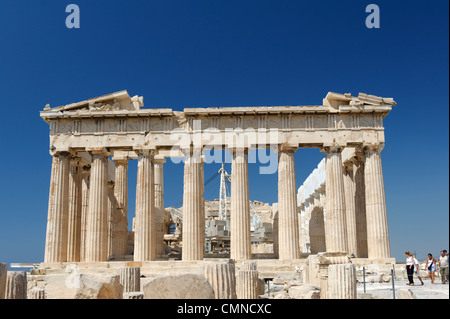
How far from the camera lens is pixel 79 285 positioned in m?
12.3

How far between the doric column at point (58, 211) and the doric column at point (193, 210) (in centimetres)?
743

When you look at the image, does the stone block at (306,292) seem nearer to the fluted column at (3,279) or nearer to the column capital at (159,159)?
the fluted column at (3,279)

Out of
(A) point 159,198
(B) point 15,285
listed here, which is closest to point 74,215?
(A) point 159,198

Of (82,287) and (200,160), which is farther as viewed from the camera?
(200,160)

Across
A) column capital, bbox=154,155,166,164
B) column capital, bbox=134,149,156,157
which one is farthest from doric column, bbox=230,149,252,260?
column capital, bbox=154,155,166,164

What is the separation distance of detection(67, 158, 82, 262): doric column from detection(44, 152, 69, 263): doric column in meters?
1.37

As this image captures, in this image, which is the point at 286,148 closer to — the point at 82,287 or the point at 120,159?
the point at 120,159

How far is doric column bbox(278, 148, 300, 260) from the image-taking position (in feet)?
100

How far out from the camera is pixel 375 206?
3100 cm

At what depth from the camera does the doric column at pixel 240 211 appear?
30641 mm

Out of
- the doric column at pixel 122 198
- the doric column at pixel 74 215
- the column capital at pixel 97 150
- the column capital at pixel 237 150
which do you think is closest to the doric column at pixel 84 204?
the doric column at pixel 74 215

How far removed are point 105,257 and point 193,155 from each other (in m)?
8.21

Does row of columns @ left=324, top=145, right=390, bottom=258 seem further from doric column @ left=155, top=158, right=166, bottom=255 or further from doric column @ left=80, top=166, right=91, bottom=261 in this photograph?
doric column @ left=80, top=166, right=91, bottom=261

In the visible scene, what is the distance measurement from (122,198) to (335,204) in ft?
48.8
